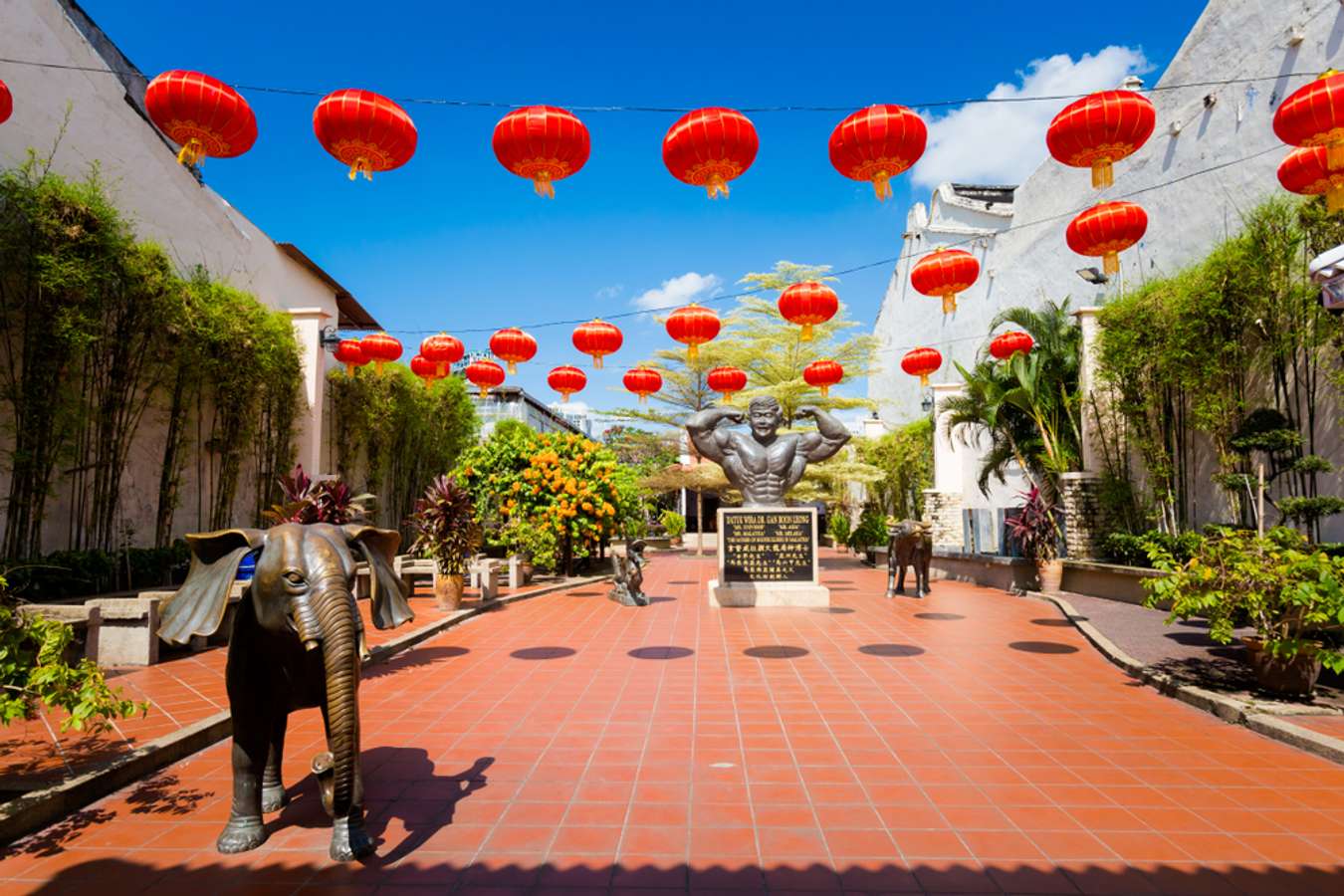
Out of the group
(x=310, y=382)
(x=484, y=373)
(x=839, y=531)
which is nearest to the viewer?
(x=310, y=382)

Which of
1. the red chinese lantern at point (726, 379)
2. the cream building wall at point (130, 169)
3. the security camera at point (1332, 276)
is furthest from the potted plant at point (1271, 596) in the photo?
→ the red chinese lantern at point (726, 379)

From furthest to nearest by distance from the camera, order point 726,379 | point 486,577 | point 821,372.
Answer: point 726,379 → point 821,372 → point 486,577

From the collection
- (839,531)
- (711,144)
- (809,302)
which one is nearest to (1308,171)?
(711,144)

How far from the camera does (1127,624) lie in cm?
906

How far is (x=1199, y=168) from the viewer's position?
12.4 metres

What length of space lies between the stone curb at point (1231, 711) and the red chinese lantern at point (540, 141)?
6.56 m

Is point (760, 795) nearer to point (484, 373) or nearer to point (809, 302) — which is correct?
point (809, 302)

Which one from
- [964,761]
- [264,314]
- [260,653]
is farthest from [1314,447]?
[264,314]

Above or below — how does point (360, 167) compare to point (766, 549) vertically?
above

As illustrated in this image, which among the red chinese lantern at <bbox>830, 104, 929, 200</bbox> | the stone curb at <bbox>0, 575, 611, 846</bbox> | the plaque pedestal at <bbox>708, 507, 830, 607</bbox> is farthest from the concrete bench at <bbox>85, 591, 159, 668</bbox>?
the red chinese lantern at <bbox>830, 104, 929, 200</bbox>

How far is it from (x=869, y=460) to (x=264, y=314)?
1868 centimetres

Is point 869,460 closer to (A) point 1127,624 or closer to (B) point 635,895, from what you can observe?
(A) point 1127,624

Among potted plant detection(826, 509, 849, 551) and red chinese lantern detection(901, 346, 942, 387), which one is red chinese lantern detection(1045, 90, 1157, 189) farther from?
potted plant detection(826, 509, 849, 551)

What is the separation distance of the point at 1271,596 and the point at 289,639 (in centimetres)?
643
